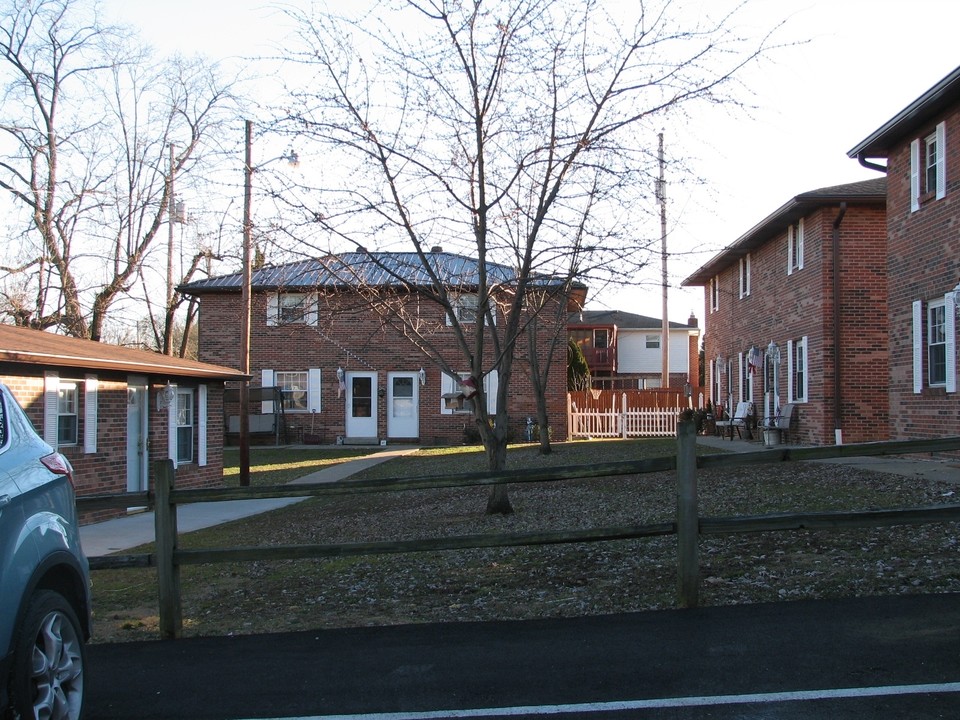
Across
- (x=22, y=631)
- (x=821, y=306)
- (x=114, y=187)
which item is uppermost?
(x=114, y=187)

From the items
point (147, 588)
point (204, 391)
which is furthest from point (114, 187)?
point (147, 588)

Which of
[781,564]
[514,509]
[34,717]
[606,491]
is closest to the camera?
[34,717]

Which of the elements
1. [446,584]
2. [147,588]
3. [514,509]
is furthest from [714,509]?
[147,588]

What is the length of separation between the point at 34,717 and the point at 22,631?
34 cm

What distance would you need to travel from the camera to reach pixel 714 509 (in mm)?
11117

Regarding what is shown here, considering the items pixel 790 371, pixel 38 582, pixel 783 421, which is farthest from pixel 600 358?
pixel 38 582

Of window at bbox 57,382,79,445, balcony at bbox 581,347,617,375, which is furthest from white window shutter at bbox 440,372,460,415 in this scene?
balcony at bbox 581,347,617,375

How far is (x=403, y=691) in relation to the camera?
490 centimetres

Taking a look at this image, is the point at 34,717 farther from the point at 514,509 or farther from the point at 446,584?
the point at 514,509

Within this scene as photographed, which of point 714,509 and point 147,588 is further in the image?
point 714,509

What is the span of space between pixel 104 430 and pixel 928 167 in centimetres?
1353

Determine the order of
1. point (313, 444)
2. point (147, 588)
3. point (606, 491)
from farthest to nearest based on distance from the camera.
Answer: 1. point (313, 444)
2. point (606, 491)
3. point (147, 588)

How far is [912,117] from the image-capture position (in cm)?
1467

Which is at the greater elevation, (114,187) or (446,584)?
(114,187)
